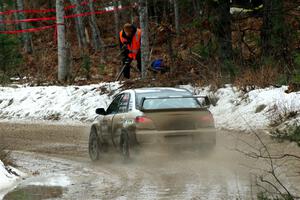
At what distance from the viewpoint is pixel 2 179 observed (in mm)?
10945

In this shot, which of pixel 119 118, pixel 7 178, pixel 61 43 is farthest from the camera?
pixel 61 43

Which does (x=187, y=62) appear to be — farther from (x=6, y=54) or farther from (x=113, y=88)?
(x=6, y=54)

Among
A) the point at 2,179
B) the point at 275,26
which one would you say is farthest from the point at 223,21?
the point at 2,179

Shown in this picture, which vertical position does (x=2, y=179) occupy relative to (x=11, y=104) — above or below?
above

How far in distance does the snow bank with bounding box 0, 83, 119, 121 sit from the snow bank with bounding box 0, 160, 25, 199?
1134 centimetres

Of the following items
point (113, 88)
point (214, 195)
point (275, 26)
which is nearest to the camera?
point (214, 195)

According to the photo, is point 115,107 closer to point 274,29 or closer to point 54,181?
point 54,181

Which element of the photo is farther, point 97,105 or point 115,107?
point 97,105

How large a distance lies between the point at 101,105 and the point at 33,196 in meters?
14.0

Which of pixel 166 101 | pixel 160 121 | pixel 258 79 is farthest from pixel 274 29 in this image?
pixel 160 121

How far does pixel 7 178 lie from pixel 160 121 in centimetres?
317

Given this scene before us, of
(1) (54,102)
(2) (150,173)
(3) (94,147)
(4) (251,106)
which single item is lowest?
(1) (54,102)

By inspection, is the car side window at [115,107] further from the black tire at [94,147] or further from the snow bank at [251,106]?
the snow bank at [251,106]

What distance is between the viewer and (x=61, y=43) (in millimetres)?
28562
